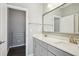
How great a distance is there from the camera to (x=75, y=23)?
134 centimetres

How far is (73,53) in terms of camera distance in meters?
0.75

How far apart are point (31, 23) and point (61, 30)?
840 mm

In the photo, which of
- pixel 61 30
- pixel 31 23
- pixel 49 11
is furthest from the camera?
pixel 49 11

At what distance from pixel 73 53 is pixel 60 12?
3.88 feet

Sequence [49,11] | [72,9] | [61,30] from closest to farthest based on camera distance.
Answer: [72,9], [61,30], [49,11]

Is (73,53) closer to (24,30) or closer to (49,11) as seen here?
(24,30)

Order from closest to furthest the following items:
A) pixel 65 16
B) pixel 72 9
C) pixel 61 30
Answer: pixel 72 9, pixel 65 16, pixel 61 30

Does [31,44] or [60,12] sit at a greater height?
[60,12]

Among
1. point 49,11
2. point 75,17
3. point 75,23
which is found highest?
point 49,11

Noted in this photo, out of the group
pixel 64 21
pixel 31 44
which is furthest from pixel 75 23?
pixel 31 44

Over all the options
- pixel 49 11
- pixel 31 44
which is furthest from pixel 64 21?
pixel 31 44

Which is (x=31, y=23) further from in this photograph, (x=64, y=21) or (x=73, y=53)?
(x=73, y=53)

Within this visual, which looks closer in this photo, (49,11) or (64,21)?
(64,21)

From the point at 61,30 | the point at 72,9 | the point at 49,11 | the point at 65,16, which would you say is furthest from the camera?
the point at 49,11
